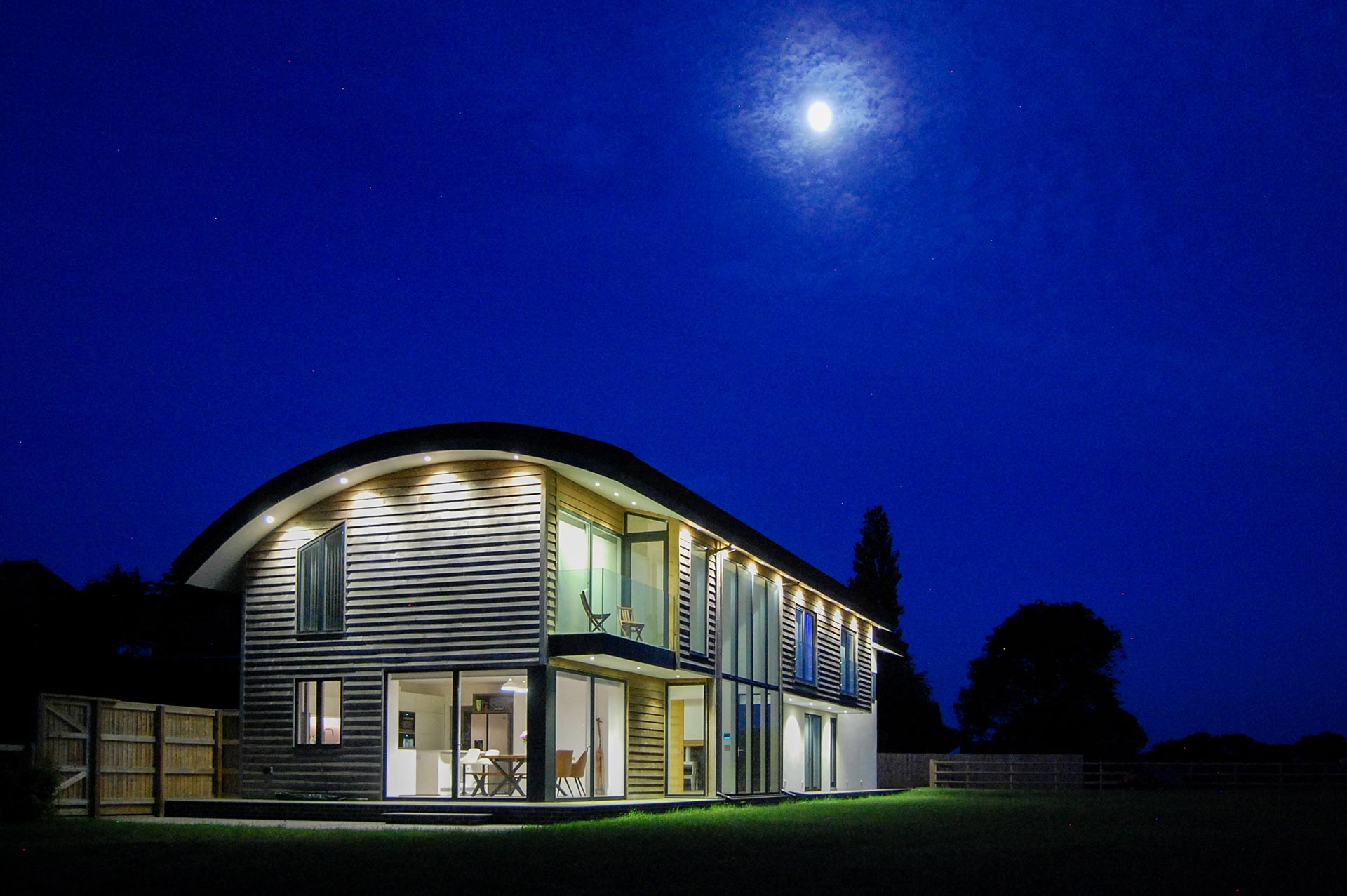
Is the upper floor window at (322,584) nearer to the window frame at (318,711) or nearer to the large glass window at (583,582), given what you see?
the window frame at (318,711)

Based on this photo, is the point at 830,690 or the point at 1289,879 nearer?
the point at 1289,879

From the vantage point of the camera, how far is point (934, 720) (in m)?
56.9

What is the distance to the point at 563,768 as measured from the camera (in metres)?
19.2

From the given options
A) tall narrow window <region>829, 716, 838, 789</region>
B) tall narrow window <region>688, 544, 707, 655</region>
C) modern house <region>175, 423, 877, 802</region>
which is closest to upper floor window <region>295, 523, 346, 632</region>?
modern house <region>175, 423, 877, 802</region>

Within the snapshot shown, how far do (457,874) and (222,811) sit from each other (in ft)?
31.2

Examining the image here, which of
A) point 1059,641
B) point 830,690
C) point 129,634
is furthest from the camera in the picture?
point 1059,641

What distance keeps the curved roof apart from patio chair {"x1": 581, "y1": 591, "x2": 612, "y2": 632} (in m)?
1.76

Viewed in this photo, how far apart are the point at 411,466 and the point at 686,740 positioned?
763 cm

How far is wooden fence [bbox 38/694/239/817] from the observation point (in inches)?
622

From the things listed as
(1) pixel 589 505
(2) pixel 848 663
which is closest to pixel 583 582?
(1) pixel 589 505

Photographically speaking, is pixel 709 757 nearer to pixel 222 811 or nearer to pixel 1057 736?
pixel 222 811

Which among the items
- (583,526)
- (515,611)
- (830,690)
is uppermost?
(583,526)

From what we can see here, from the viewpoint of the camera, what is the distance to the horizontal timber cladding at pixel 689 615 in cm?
2134

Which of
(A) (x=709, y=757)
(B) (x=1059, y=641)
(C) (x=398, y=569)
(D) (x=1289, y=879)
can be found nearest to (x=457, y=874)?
(D) (x=1289, y=879)
